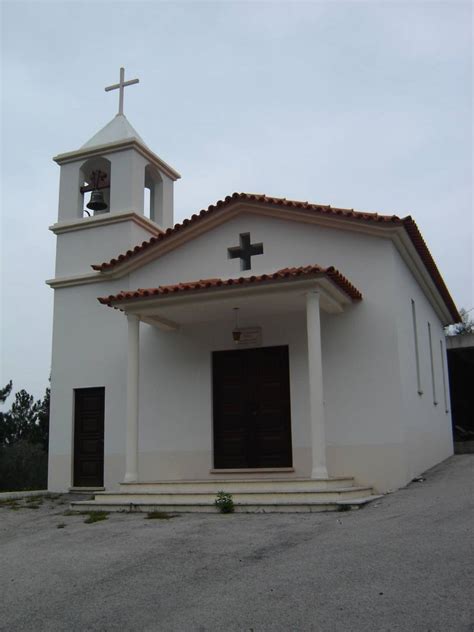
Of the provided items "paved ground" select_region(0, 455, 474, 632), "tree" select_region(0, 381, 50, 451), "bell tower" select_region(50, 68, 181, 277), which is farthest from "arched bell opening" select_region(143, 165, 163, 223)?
"tree" select_region(0, 381, 50, 451)

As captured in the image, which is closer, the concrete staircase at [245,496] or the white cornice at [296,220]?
the concrete staircase at [245,496]

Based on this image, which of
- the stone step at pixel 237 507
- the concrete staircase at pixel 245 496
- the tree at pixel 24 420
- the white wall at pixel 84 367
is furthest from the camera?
the tree at pixel 24 420

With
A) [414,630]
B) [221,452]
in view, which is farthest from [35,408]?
[414,630]

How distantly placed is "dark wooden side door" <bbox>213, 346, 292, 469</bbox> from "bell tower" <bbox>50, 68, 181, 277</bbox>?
3.81m

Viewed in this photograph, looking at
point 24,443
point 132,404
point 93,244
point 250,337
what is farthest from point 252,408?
point 24,443

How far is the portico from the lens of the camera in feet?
36.7

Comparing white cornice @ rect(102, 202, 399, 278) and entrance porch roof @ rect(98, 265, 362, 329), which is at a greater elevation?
white cornice @ rect(102, 202, 399, 278)

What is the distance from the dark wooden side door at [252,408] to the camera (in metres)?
13.0

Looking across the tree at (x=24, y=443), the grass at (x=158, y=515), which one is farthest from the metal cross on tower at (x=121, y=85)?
the tree at (x=24, y=443)

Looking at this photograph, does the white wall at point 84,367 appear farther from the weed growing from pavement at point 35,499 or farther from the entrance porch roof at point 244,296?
the entrance porch roof at point 244,296

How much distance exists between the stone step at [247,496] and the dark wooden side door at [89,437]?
10.1 ft

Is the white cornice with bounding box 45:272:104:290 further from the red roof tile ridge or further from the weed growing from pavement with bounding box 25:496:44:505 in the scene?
the weed growing from pavement with bounding box 25:496:44:505

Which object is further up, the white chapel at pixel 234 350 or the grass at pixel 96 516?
the white chapel at pixel 234 350

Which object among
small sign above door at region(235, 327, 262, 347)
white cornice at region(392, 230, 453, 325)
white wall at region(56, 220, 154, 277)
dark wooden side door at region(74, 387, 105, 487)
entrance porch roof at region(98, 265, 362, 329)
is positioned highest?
white wall at region(56, 220, 154, 277)
